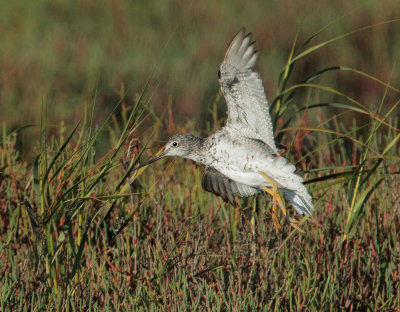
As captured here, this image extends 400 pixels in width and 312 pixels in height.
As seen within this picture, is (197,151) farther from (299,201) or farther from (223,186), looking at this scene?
(299,201)

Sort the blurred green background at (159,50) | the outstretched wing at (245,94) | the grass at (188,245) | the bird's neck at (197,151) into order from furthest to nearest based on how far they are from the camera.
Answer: the blurred green background at (159,50) < the bird's neck at (197,151) < the outstretched wing at (245,94) < the grass at (188,245)

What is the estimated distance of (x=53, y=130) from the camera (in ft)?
22.5

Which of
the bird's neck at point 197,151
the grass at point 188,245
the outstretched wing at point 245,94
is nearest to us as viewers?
the grass at point 188,245

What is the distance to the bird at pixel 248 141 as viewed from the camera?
3.84 meters

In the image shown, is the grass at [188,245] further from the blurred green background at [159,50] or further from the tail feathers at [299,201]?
the blurred green background at [159,50]

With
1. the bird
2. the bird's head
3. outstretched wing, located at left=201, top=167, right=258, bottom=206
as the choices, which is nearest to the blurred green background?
the bird's head

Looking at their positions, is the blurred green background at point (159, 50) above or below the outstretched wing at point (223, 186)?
above

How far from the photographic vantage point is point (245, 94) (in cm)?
394

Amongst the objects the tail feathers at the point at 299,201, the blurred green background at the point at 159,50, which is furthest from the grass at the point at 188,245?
the blurred green background at the point at 159,50

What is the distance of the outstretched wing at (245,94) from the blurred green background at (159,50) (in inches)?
118

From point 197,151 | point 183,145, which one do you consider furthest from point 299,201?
point 183,145

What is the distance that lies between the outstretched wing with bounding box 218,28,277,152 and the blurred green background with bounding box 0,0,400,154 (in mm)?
2993

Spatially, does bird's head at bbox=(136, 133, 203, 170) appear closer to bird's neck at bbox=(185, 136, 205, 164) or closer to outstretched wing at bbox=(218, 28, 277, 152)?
bird's neck at bbox=(185, 136, 205, 164)

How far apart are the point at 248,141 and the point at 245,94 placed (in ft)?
0.75
